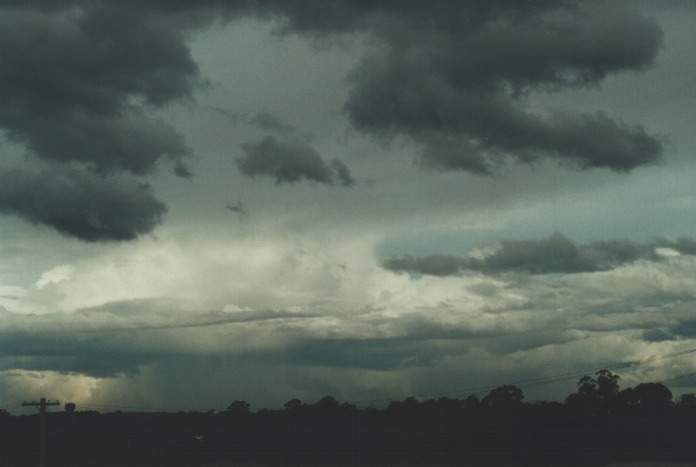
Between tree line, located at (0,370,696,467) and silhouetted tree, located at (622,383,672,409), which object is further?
silhouetted tree, located at (622,383,672,409)

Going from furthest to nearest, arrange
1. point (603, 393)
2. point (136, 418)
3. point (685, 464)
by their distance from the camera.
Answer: point (603, 393), point (136, 418), point (685, 464)

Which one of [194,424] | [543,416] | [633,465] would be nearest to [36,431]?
[194,424]

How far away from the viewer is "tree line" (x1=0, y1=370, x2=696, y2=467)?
96688mm

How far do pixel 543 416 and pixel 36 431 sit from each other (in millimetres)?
73353

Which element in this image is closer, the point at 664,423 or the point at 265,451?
the point at 664,423

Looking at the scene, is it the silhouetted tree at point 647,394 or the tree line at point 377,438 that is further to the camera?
the silhouetted tree at point 647,394

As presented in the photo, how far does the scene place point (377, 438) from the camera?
106875mm

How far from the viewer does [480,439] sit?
10200 cm

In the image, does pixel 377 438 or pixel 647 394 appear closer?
pixel 377 438

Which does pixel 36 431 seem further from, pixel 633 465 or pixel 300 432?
pixel 633 465

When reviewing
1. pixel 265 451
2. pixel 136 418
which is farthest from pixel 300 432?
pixel 136 418

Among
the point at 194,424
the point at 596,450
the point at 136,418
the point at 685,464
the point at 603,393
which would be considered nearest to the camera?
the point at 685,464

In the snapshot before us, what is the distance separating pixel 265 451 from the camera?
109312 millimetres

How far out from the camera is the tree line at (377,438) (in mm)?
96688
